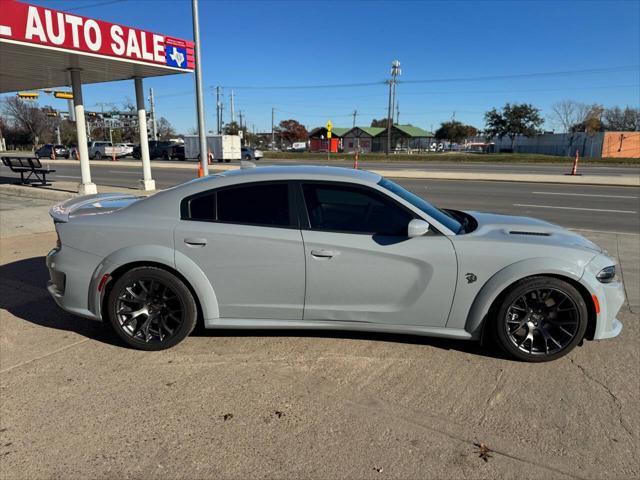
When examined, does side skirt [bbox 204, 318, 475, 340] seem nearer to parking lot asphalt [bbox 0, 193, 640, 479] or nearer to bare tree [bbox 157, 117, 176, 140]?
parking lot asphalt [bbox 0, 193, 640, 479]

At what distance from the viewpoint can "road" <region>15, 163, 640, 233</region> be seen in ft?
34.1

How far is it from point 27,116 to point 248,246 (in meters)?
95.0

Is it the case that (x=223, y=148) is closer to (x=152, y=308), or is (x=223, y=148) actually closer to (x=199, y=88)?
(x=199, y=88)

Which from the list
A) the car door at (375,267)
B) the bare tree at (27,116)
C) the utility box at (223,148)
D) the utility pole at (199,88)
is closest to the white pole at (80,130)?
the utility pole at (199,88)

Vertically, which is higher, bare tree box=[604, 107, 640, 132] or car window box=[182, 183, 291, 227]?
bare tree box=[604, 107, 640, 132]

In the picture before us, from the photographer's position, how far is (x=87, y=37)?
10.5 meters

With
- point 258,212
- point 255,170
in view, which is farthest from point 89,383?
point 255,170

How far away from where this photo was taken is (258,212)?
3.50 metres

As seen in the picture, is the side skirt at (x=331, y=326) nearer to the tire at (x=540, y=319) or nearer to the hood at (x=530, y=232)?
the tire at (x=540, y=319)

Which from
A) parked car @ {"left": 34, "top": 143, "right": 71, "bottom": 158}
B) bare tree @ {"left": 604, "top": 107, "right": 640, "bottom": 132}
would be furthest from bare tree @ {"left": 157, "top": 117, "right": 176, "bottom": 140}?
bare tree @ {"left": 604, "top": 107, "right": 640, "bottom": 132}

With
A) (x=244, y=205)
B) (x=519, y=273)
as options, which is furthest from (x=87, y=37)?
(x=519, y=273)

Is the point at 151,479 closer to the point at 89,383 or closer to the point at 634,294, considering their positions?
the point at 89,383

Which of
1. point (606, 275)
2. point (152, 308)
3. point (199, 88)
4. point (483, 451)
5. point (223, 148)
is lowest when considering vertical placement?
point (483, 451)

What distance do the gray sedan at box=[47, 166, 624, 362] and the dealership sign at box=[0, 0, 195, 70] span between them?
8215 mm
